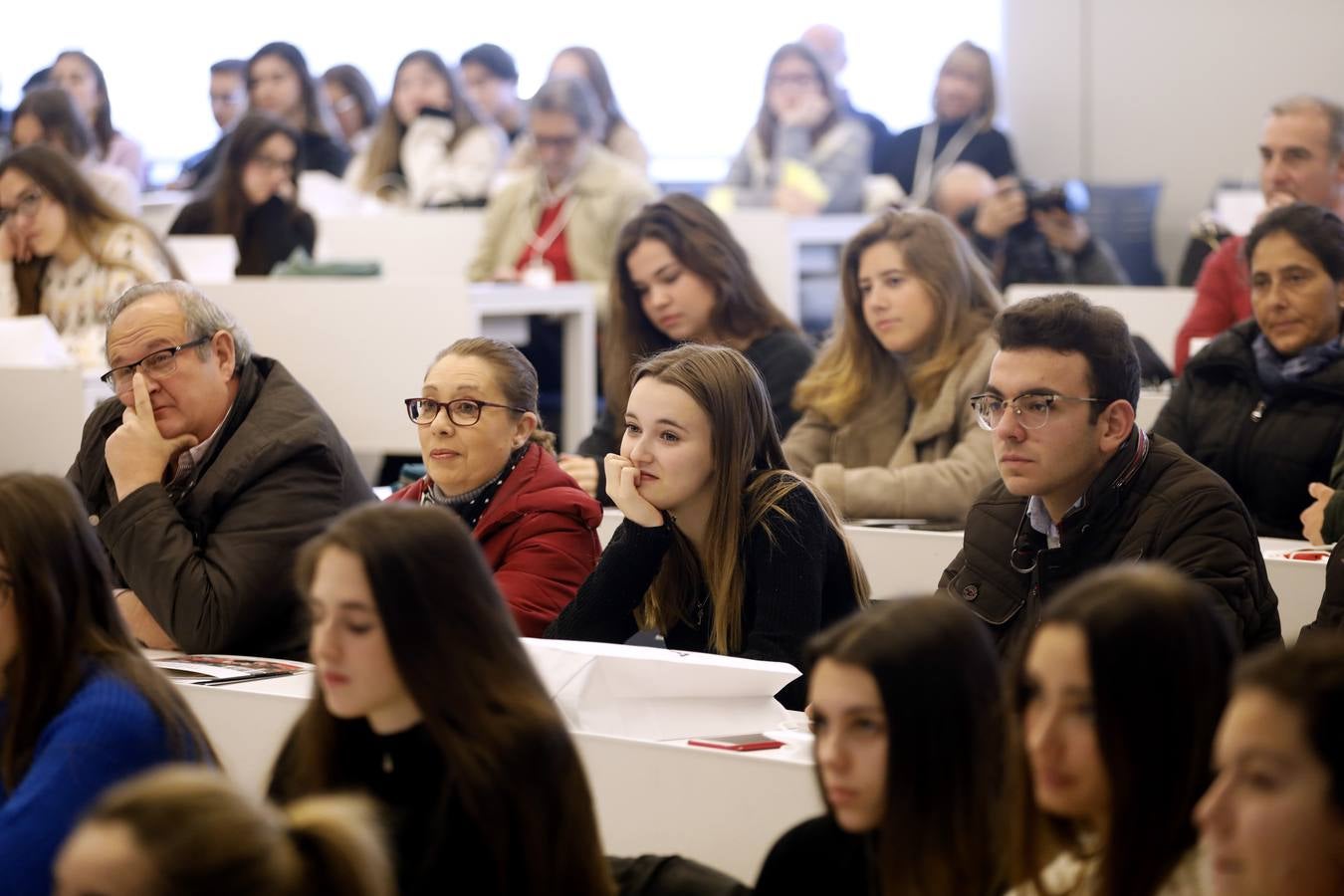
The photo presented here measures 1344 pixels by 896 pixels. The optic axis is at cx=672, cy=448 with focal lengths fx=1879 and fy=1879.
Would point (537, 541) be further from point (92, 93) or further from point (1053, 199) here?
point (92, 93)

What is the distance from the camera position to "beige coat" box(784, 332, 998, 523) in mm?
3756

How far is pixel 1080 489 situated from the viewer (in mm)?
2672

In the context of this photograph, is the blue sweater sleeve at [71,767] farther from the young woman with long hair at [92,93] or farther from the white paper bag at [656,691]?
the young woman with long hair at [92,93]

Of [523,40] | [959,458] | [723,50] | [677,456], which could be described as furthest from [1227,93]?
[677,456]

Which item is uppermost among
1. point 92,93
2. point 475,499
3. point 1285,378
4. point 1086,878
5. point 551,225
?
point 92,93

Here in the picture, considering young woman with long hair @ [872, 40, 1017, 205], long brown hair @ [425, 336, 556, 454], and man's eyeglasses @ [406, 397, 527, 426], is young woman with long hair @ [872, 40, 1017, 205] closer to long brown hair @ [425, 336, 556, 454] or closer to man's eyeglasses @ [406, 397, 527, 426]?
long brown hair @ [425, 336, 556, 454]

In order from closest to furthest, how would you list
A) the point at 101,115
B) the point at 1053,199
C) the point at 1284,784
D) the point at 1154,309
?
the point at 1284,784
the point at 1154,309
the point at 1053,199
the point at 101,115

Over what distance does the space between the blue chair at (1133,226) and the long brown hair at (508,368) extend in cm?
540

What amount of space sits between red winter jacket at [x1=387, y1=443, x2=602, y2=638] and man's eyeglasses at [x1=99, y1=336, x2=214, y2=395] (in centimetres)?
59

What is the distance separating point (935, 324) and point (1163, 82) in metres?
5.21

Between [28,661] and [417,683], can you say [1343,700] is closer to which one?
[417,683]

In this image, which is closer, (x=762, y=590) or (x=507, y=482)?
(x=762, y=590)

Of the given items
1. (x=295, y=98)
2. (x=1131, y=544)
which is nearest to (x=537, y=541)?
(x=1131, y=544)

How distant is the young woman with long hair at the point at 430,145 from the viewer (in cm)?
758
